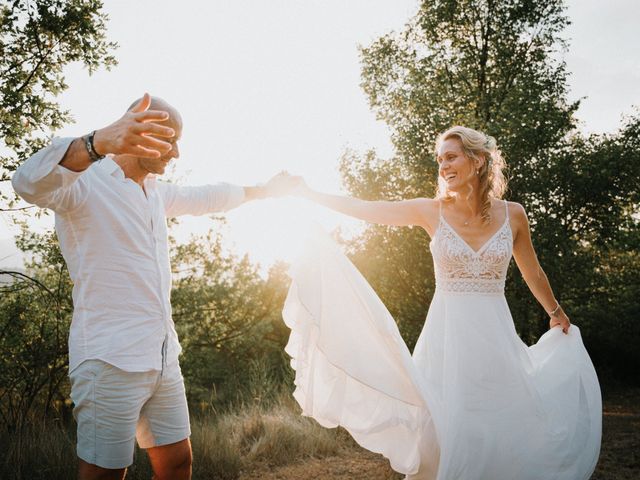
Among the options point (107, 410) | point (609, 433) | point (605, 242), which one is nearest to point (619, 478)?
point (609, 433)

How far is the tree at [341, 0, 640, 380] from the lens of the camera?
9.91m

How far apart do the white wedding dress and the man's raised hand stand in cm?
161

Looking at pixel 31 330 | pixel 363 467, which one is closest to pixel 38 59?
pixel 31 330

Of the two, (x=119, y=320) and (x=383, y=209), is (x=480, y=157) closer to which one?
(x=383, y=209)

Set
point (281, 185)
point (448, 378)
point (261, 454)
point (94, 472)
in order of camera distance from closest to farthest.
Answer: point (94, 472) → point (448, 378) → point (281, 185) → point (261, 454)

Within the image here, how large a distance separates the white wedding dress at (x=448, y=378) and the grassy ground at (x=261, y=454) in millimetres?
2388

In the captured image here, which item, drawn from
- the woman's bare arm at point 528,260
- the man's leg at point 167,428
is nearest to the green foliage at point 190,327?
the man's leg at point 167,428

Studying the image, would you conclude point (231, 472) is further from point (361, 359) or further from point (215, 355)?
point (215, 355)

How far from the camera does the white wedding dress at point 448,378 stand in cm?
290

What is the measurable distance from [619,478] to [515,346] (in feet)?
10.5

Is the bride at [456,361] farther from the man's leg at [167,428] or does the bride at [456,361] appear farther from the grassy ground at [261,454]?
the grassy ground at [261,454]

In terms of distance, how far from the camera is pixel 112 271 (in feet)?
7.75

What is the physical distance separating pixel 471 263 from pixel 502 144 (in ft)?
22.3

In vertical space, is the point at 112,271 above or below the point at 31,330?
above
